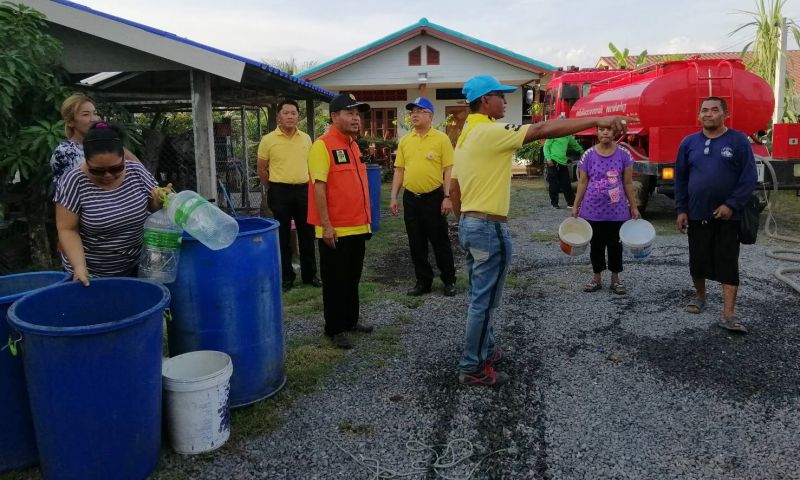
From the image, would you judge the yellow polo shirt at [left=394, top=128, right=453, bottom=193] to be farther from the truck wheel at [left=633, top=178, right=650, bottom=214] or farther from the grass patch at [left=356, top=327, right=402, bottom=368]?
the truck wheel at [left=633, top=178, right=650, bottom=214]

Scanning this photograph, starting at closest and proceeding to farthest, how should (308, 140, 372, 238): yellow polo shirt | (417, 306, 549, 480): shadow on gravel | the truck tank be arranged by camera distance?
(417, 306, 549, 480): shadow on gravel → (308, 140, 372, 238): yellow polo shirt → the truck tank

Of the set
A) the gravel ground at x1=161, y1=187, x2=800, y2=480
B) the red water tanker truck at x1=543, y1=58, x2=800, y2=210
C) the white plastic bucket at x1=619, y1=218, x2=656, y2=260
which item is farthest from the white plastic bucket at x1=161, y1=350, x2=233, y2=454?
the red water tanker truck at x1=543, y1=58, x2=800, y2=210

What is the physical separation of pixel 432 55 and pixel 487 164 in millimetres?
15919

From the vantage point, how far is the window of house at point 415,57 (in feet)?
60.6

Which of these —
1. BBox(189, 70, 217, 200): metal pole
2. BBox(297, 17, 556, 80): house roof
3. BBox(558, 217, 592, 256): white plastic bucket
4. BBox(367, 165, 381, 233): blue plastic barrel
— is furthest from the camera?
BBox(297, 17, 556, 80): house roof

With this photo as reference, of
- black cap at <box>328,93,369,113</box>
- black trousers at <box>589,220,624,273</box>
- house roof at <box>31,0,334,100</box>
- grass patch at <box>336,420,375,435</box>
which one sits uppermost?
house roof at <box>31,0,334,100</box>

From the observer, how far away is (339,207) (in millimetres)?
4348

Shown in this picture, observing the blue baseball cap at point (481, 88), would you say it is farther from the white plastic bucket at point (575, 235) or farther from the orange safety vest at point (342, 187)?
the white plastic bucket at point (575, 235)

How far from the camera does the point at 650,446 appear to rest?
9.98 ft

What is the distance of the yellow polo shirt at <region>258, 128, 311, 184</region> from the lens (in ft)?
20.2

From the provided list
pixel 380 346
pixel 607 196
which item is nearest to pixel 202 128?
pixel 380 346

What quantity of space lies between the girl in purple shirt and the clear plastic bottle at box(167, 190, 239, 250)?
11.9 feet

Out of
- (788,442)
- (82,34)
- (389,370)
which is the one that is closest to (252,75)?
(82,34)

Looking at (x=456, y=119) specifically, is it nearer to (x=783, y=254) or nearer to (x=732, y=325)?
(x=783, y=254)
